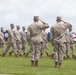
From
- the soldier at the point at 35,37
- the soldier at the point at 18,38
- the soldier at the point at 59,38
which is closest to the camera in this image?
the soldier at the point at 59,38

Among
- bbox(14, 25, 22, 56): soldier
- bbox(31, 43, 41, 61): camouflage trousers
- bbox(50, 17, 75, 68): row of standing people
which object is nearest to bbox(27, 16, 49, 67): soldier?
bbox(31, 43, 41, 61): camouflage trousers

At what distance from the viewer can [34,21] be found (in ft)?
59.4

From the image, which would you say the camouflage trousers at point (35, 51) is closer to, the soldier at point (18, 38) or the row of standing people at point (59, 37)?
the row of standing people at point (59, 37)

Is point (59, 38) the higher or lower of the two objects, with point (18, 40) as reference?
lower

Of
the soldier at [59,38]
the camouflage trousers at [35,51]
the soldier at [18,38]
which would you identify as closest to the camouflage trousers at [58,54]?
the soldier at [59,38]

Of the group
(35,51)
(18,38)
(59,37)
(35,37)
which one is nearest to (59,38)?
(59,37)

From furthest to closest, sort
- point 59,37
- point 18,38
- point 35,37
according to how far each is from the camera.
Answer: point 18,38
point 35,37
point 59,37

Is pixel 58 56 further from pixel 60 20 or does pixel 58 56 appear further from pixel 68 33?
pixel 68 33

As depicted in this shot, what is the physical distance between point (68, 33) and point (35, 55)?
6.81 metres

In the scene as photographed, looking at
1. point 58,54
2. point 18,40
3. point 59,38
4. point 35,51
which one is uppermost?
point 18,40

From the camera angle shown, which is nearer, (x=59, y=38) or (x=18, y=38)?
(x=59, y=38)

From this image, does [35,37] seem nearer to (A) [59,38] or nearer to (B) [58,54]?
(A) [59,38]

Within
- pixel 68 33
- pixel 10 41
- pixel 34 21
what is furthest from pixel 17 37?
pixel 34 21

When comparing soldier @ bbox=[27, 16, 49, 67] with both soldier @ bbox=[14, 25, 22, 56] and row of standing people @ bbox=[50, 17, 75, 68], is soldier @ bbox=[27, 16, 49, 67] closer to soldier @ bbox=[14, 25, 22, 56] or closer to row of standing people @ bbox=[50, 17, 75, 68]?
row of standing people @ bbox=[50, 17, 75, 68]
